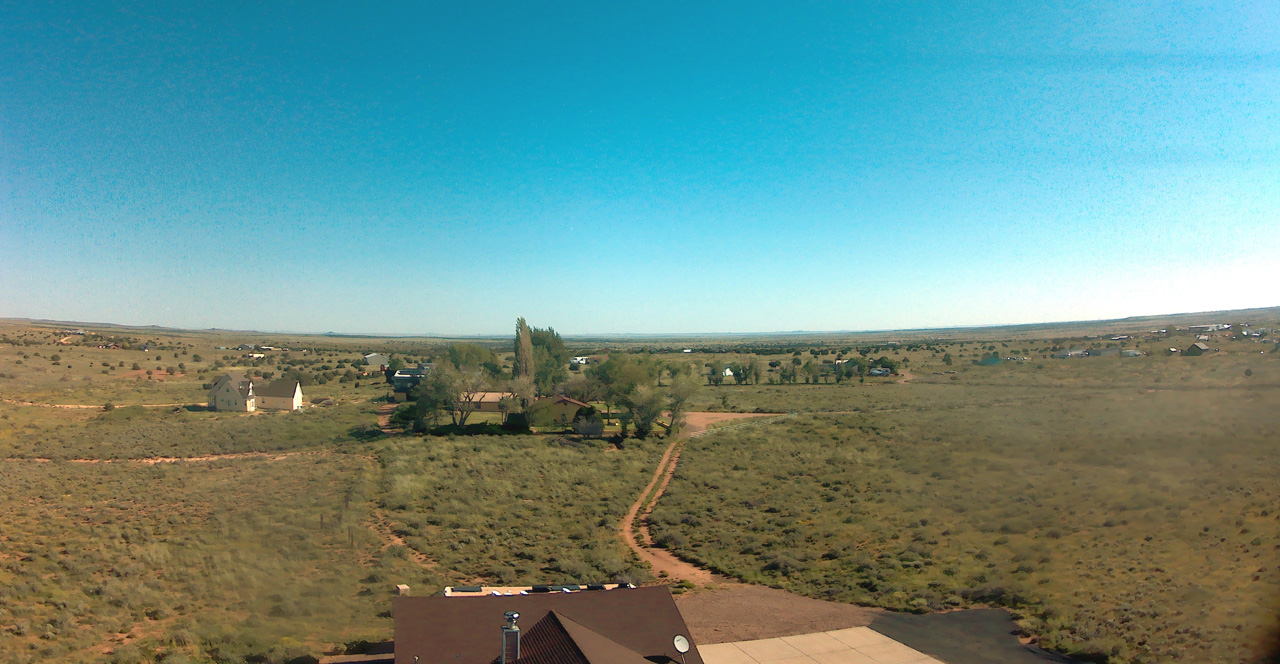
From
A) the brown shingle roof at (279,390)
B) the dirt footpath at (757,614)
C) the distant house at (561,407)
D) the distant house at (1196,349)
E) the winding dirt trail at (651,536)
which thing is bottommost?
the winding dirt trail at (651,536)

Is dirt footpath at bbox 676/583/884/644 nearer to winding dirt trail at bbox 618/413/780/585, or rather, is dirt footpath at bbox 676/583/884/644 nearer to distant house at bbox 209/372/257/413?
winding dirt trail at bbox 618/413/780/585

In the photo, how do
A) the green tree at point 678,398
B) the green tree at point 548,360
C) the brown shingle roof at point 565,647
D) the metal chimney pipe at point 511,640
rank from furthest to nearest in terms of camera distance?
1. the green tree at point 548,360
2. the green tree at point 678,398
3. the metal chimney pipe at point 511,640
4. the brown shingle roof at point 565,647

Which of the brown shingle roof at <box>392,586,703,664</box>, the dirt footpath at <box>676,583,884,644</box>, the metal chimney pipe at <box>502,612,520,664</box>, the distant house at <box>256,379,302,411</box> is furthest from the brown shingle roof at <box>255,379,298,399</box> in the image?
the metal chimney pipe at <box>502,612,520,664</box>

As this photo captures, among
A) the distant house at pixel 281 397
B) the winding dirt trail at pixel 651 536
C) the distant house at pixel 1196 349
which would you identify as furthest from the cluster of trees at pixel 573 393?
the distant house at pixel 1196 349

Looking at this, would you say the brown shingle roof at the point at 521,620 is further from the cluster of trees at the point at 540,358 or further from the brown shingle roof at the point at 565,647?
the cluster of trees at the point at 540,358

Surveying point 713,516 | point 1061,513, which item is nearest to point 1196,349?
point 1061,513

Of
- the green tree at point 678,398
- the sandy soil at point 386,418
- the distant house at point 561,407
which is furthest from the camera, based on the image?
the distant house at point 561,407

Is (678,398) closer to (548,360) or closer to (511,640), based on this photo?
(548,360)

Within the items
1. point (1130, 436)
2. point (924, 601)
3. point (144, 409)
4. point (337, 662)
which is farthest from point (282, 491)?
point (1130, 436)
